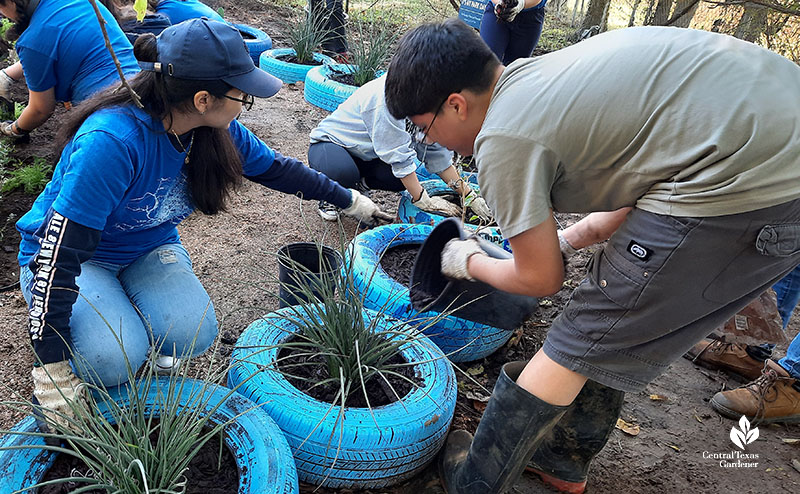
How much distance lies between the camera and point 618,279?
131 cm

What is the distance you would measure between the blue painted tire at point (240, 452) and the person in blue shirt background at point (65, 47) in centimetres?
139

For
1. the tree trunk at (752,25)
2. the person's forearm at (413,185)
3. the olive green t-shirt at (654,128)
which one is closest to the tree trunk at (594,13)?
the tree trunk at (752,25)

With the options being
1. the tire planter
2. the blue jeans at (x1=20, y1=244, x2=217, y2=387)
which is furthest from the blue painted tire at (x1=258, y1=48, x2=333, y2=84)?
the blue jeans at (x1=20, y1=244, x2=217, y2=387)

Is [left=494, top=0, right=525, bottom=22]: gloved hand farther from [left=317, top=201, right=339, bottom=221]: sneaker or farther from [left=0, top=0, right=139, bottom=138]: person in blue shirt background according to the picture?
[left=0, top=0, right=139, bottom=138]: person in blue shirt background

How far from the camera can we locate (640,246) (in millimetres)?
1270

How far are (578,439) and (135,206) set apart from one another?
151 cm

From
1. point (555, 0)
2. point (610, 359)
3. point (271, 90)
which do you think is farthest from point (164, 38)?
point (555, 0)

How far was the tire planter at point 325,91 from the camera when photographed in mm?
4051

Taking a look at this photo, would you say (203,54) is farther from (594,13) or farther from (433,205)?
(594,13)

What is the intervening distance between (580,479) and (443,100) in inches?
49.5

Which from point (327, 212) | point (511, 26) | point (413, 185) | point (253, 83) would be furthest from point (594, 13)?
point (253, 83)

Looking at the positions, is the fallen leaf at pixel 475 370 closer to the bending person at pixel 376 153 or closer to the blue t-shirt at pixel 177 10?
the bending person at pixel 376 153

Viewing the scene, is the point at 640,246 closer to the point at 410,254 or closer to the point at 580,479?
the point at 580,479

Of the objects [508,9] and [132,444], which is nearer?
[132,444]
